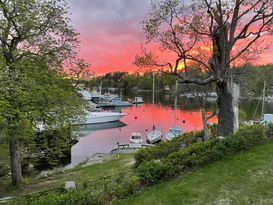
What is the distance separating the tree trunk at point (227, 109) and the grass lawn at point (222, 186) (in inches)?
124

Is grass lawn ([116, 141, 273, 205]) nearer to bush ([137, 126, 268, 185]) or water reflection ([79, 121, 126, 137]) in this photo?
bush ([137, 126, 268, 185])

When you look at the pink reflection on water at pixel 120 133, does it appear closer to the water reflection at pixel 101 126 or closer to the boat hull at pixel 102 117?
the water reflection at pixel 101 126

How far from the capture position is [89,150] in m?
45.4

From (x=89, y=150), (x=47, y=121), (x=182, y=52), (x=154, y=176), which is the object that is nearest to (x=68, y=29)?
Answer: (x=47, y=121)

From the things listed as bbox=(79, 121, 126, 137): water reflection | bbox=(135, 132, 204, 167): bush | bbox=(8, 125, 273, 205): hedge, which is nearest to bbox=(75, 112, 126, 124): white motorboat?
bbox=(79, 121, 126, 137): water reflection

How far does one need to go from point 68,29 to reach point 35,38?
2.08 m

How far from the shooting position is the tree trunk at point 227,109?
660 inches

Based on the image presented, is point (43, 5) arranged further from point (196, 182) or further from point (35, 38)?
point (196, 182)

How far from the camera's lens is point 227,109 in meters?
17.0

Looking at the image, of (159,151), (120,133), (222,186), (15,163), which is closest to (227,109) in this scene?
(159,151)

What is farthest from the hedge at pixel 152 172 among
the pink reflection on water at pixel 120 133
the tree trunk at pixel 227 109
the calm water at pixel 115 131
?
the calm water at pixel 115 131

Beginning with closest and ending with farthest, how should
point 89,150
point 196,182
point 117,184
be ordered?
point 117,184, point 196,182, point 89,150

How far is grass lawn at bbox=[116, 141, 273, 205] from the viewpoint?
10.5 m

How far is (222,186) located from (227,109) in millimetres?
6369
